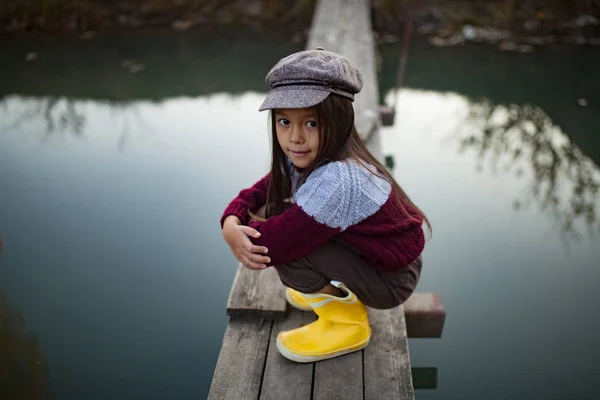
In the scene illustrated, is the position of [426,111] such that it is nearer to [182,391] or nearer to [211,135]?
[211,135]

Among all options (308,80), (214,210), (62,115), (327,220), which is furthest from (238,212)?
(62,115)

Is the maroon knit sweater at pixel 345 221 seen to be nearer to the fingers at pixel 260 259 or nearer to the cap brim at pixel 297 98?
the fingers at pixel 260 259

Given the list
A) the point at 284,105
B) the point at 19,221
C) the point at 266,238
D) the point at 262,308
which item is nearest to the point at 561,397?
the point at 262,308

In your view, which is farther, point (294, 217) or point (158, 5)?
point (158, 5)

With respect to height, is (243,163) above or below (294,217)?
above

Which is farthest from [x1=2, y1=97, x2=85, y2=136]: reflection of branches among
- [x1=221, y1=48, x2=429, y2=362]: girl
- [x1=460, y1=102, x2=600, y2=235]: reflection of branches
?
[x1=221, y1=48, x2=429, y2=362]: girl

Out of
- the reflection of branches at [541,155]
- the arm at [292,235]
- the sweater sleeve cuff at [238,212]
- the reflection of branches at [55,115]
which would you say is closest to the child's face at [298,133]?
the arm at [292,235]

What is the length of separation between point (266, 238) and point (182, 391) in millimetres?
625

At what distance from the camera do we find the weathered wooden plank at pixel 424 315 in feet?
5.20

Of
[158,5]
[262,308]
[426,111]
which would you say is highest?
[158,5]

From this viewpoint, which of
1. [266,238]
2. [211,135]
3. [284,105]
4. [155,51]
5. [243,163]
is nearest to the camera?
[284,105]

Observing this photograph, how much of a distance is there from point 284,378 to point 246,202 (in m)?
0.44

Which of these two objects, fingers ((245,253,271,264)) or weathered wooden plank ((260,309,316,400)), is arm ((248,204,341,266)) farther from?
weathered wooden plank ((260,309,316,400))

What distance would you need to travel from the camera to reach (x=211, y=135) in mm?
3279
